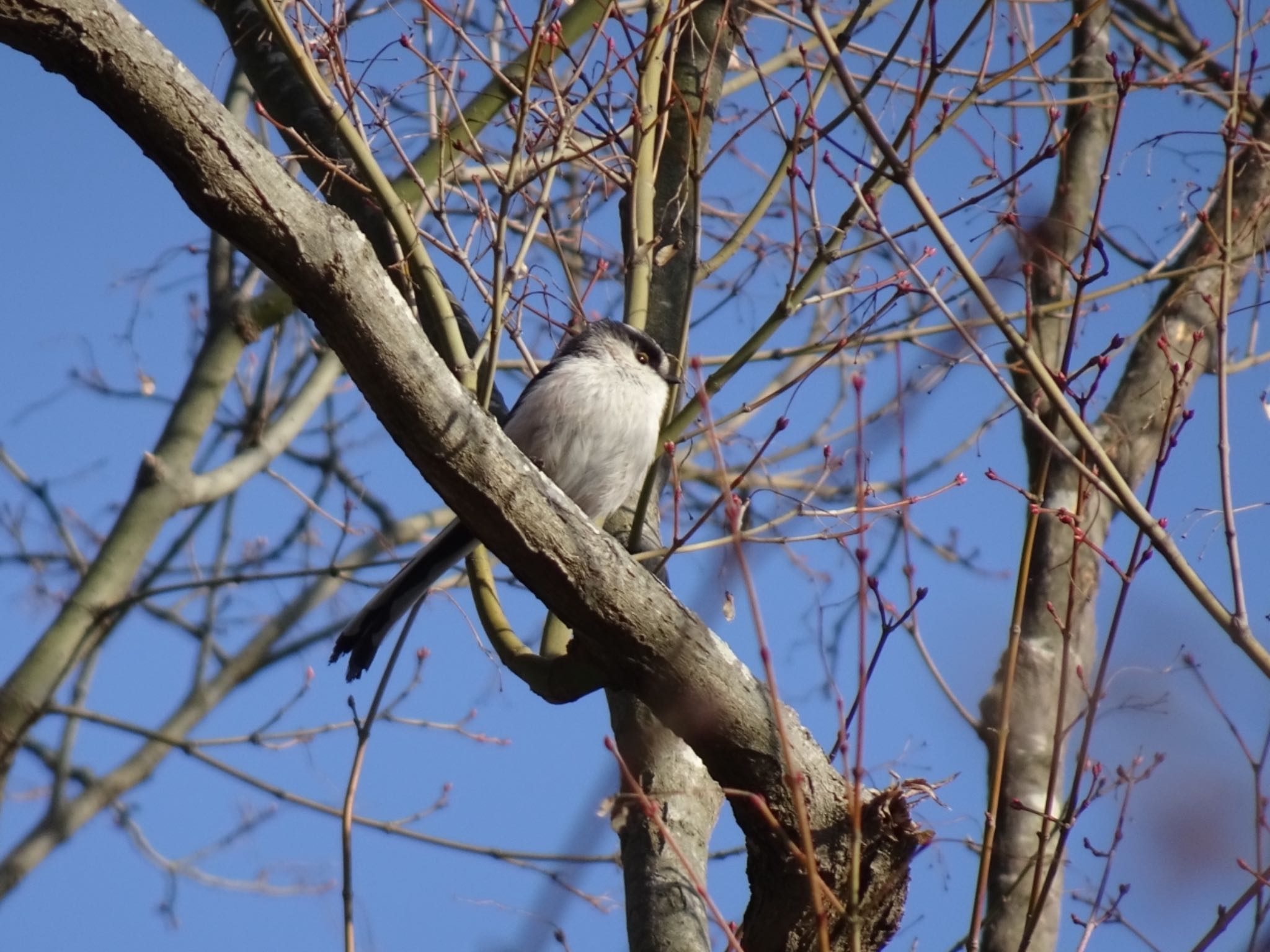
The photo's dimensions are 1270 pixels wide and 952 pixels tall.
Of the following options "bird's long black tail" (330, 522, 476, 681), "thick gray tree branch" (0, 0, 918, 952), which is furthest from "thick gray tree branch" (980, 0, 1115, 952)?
"bird's long black tail" (330, 522, 476, 681)

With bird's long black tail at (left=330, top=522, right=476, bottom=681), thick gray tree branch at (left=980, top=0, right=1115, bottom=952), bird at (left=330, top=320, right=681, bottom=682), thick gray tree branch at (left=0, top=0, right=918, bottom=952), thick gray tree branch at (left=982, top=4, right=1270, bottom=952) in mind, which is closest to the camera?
thick gray tree branch at (left=0, top=0, right=918, bottom=952)

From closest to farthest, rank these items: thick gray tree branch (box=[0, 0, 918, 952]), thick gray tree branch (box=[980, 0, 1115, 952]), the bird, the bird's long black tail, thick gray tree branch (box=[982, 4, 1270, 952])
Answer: thick gray tree branch (box=[0, 0, 918, 952]) → the bird's long black tail → thick gray tree branch (box=[980, 0, 1115, 952]) → thick gray tree branch (box=[982, 4, 1270, 952]) → the bird

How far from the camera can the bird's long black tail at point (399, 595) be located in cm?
342

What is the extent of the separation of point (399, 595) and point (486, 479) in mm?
1188

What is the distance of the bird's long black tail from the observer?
3418 millimetres

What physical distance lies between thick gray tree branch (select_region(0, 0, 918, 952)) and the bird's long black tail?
2.40 feet

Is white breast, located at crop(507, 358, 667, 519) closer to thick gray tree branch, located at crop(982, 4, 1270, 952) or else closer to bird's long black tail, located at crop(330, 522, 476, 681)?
bird's long black tail, located at crop(330, 522, 476, 681)

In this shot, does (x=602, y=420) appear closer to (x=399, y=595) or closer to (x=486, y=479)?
(x=399, y=595)

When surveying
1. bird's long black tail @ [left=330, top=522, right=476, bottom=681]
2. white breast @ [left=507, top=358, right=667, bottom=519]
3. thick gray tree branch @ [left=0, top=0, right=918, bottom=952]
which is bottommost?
thick gray tree branch @ [left=0, top=0, right=918, bottom=952]

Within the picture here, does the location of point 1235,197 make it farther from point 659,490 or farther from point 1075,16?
point 659,490

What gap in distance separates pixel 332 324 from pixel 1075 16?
1803mm

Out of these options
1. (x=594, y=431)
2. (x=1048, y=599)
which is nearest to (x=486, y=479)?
(x=594, y=431)

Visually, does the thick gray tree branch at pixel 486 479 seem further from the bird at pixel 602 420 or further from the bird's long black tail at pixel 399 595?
the bird at pixel 602 420

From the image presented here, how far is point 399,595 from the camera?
352 centimetres
